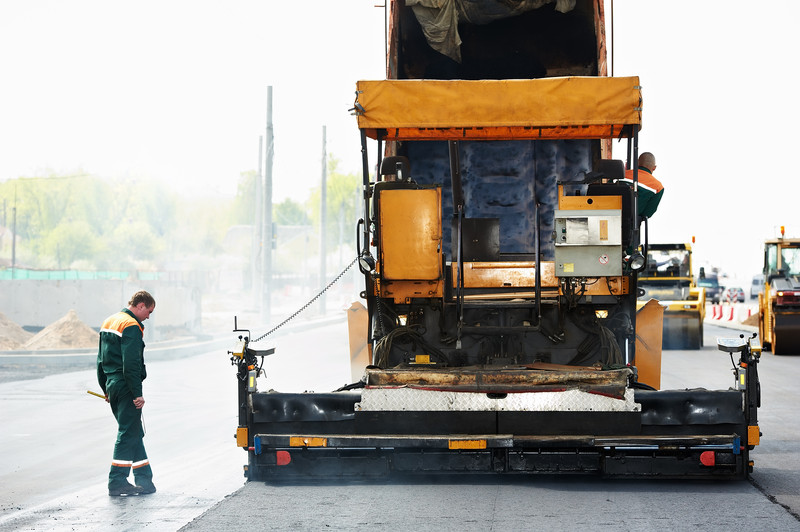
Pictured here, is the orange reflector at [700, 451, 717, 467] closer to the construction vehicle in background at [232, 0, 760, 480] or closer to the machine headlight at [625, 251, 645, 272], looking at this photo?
the construction vehicle in background at [232, 0, 760, 480]

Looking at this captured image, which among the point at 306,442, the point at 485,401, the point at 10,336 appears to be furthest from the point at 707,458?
the point at 10,336

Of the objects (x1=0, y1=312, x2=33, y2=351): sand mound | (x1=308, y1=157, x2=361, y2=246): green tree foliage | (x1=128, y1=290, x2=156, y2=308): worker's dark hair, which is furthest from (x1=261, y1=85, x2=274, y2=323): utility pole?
(x1=308, y1=157, x2=361, y2=246): green tree foliage

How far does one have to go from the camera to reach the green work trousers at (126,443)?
7.77 metres

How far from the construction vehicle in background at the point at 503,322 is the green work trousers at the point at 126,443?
31.2 inches

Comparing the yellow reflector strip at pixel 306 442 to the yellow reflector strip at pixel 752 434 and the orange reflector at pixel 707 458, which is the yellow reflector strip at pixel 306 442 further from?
the yellow reflector strip at pixel 752 434

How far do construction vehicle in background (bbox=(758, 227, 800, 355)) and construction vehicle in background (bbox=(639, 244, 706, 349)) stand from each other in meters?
1.55

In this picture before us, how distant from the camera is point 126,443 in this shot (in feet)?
25.5

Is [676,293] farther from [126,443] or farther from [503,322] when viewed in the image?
[126,443]

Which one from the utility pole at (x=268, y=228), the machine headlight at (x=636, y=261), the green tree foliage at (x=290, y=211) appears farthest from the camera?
the green tree foliage at (x=290, y=211)

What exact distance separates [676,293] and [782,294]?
302 centimetres

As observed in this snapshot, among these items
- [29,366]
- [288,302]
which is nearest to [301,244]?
[288,302]

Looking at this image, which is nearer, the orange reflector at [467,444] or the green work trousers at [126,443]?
the orange reflector at [467,444]

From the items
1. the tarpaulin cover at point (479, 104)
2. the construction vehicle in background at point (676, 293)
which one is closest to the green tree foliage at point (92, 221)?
the construction vehicle in background at point (676, 293)

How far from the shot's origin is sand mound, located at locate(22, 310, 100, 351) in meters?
24.6
